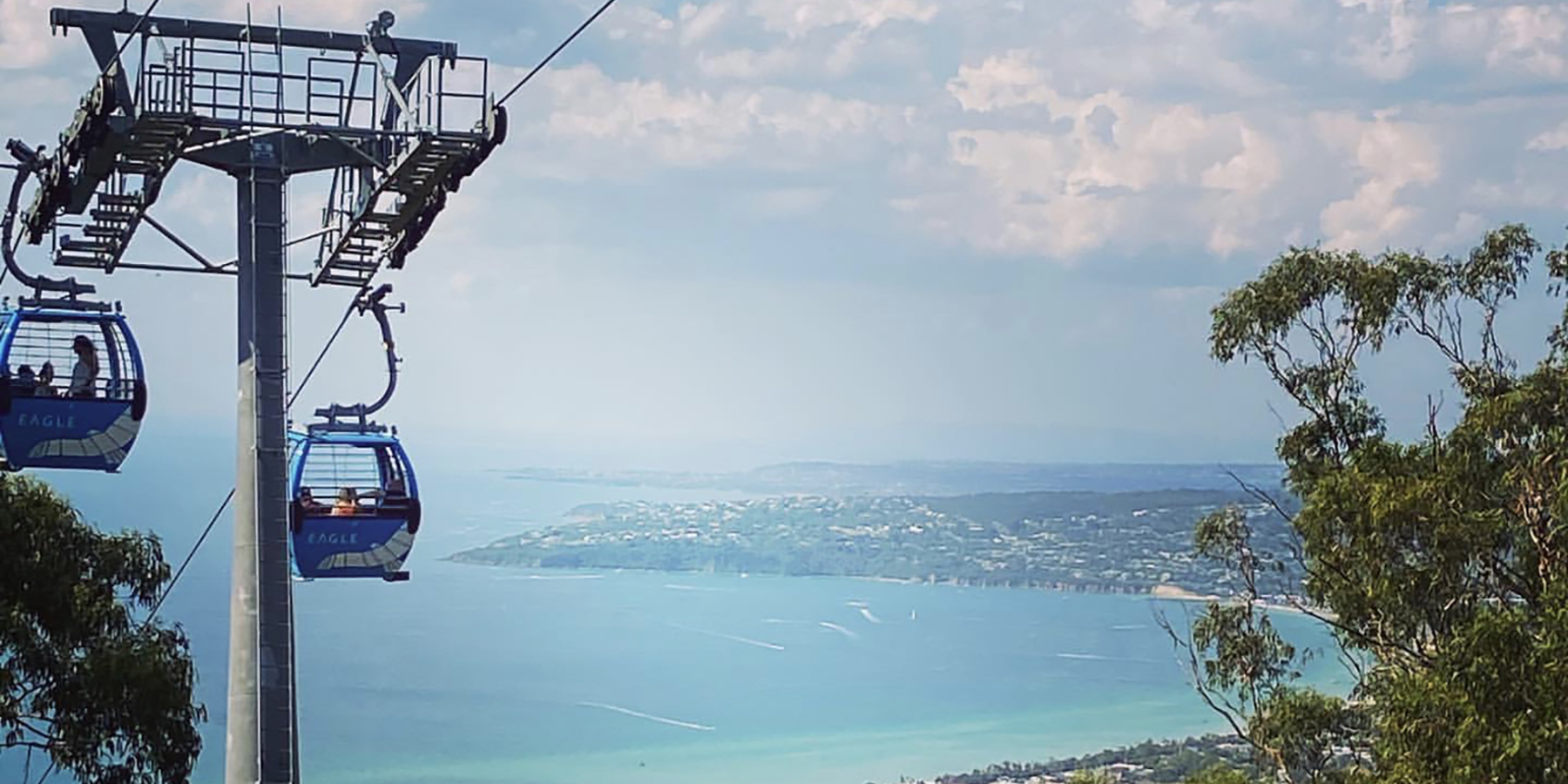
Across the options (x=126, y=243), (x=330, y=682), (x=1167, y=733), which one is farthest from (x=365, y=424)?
(x=330, y=682)

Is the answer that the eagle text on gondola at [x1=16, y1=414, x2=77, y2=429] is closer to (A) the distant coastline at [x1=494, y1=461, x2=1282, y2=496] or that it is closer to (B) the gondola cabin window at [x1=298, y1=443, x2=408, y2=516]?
(B) the gondola cabin window at [x1=298, y1=443, x2=408, y2=516]

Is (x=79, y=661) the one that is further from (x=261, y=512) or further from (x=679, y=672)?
(x=679, y=672)

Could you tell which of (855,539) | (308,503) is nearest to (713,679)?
(855,539)

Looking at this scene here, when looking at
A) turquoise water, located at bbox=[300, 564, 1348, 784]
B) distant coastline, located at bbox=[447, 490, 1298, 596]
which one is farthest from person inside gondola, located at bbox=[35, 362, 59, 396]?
distant coastline, located at bbox=[447, 490, 1298, 596]

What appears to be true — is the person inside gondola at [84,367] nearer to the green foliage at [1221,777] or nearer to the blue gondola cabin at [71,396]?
the blue gondola cabin at [71,396]

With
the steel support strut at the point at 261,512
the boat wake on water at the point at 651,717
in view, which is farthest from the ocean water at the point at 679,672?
the steel support strut at the point at 261,512

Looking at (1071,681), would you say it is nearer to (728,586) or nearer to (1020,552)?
(1020,552)
